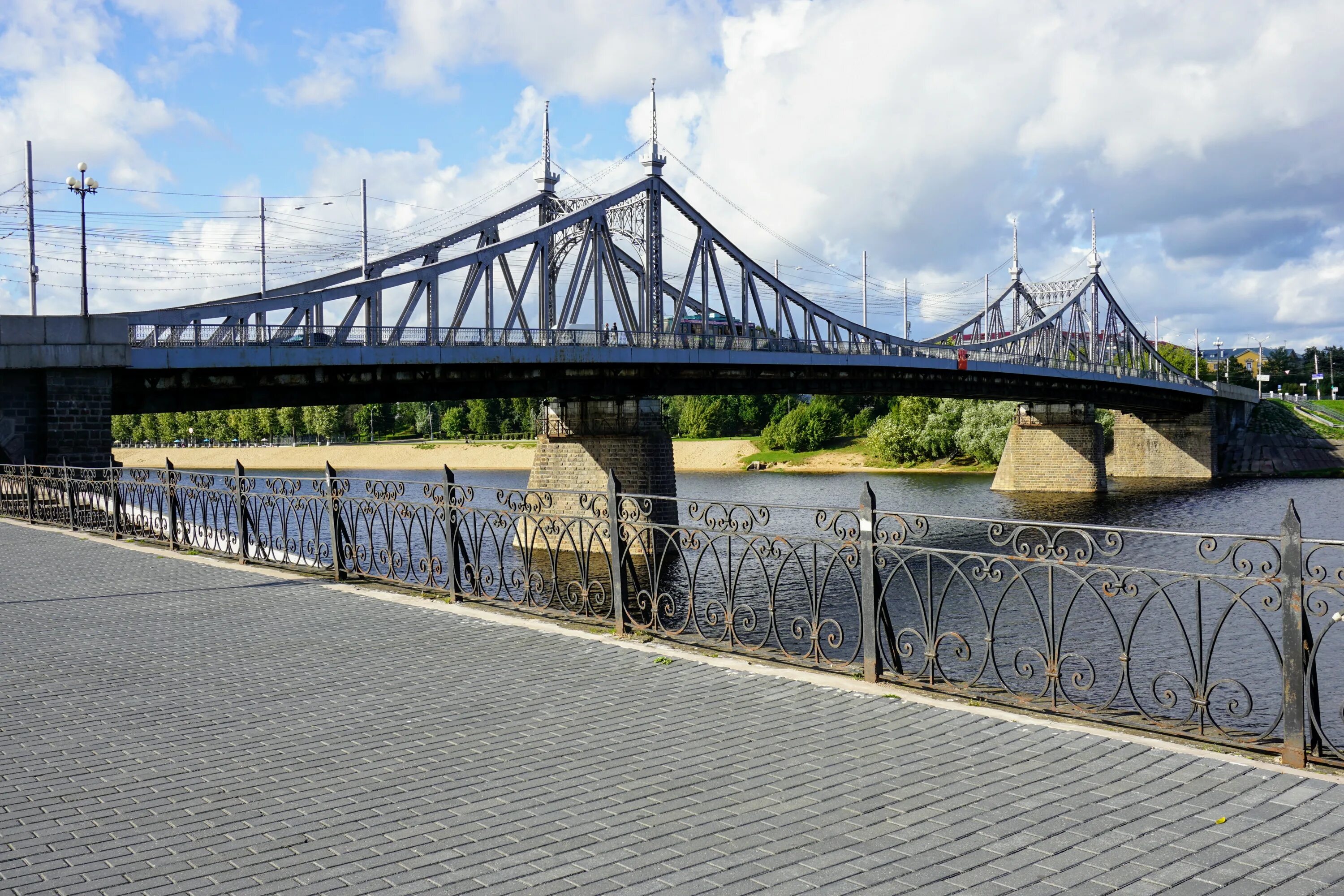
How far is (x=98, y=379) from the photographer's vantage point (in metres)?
18.5

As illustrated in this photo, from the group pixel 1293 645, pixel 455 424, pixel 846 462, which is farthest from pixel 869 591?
pixel 455 424

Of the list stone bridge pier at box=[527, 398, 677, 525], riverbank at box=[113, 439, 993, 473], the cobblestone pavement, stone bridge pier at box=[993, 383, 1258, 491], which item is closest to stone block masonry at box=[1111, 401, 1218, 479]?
stone bridge pier at box=[993, 383, 1258, 491]

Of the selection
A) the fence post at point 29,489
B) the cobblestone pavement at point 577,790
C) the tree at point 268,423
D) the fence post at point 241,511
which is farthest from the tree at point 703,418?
the cobblestone pavement at point 577,790

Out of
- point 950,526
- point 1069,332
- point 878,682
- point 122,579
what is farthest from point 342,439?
point 878,682

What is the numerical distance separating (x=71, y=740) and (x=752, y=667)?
3506mm

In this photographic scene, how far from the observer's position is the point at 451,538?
27.6ft

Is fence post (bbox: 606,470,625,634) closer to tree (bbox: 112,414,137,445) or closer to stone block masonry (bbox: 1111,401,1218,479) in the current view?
stone block masonry (bbox: 1111,401,1218,479)

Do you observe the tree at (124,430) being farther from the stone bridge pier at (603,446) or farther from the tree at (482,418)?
the stone bridge pier at (603,446)

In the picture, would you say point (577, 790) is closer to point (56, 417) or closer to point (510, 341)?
point (56, 417)

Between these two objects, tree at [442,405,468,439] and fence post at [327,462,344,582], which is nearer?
fence post at [327,462,344,582]

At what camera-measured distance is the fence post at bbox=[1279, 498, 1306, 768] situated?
4.46m

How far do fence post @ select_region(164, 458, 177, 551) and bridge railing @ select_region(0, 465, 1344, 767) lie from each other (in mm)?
30

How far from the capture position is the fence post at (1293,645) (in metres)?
4.46

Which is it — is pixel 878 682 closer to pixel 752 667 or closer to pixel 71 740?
pixel 752 667
